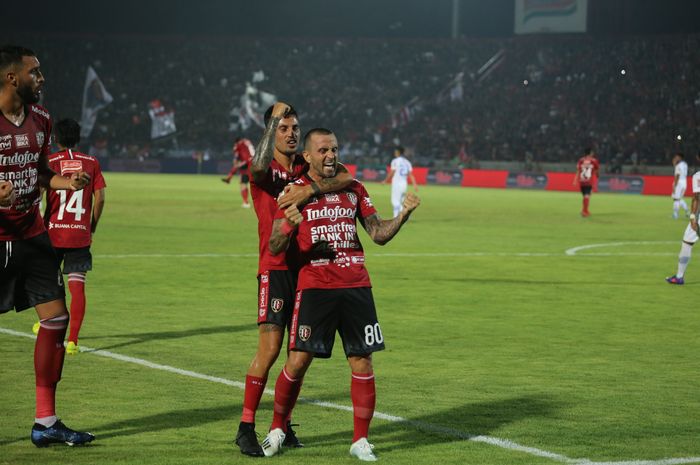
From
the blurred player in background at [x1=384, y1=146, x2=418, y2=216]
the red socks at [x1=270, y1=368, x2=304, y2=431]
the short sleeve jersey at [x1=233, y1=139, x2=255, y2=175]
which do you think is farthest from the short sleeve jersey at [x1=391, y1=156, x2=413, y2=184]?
the red socks at [x1=270, y1=368, x2=304, y2=431]

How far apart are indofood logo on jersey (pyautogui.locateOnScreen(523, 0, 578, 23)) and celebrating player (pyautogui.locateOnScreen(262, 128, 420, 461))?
61553 millimetres

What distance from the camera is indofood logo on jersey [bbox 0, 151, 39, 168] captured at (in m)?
7.06

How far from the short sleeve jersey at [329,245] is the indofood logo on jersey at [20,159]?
5.43 feet

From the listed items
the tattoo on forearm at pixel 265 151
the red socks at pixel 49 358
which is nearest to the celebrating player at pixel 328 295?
the tattoo on forearm at pixel 265 151

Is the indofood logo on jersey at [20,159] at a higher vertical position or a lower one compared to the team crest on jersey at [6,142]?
lower

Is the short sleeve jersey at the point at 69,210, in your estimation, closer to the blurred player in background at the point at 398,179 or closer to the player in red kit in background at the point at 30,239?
the player in red kit in background at the point at 30,239

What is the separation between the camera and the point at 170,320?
12766mm

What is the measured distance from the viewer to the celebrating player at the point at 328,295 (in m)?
6.81

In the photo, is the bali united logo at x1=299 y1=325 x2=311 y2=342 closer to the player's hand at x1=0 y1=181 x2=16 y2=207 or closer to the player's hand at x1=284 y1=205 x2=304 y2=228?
the player's hand at x1=284 y1=205 x2=304 y2=228

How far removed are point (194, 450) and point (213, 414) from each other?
41.6 inches

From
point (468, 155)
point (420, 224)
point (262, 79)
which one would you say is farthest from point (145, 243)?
point (262, 79)

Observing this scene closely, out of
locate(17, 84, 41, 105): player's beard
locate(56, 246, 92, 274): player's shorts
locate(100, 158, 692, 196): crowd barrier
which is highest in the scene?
locate(17, 84, 41, 105): player's beard

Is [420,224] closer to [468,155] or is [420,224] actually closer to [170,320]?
[170,320]

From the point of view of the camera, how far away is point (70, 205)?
10.4m
